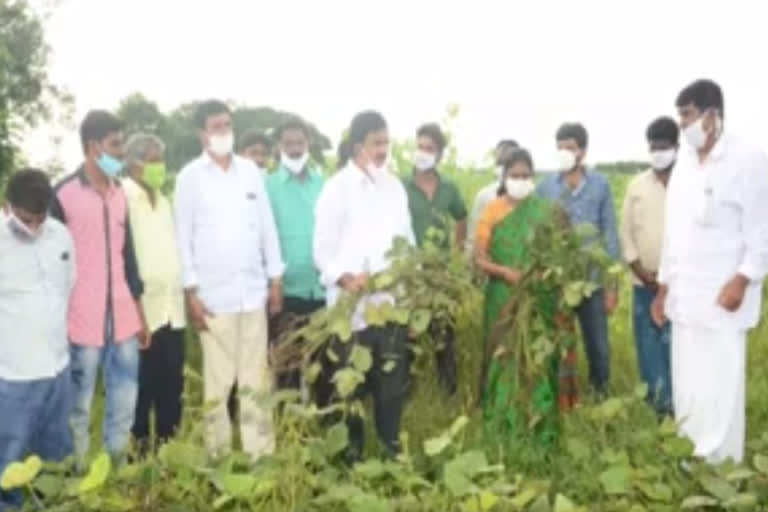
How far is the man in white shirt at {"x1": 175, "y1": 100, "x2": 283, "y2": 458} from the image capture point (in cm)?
514

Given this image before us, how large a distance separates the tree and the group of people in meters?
14.3

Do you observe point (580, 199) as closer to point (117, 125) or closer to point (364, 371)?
point (364, 371)

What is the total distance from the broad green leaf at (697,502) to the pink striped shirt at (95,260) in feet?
7.37

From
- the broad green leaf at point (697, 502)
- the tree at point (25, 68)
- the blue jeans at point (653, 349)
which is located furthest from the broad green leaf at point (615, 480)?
the tree at point (25, 68)

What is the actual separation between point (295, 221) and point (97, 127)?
3.71 feet

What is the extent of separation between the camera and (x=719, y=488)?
417cm

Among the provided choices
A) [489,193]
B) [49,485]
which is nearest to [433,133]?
[489,193]

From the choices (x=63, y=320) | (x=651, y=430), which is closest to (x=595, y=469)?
(x=651, y=430)

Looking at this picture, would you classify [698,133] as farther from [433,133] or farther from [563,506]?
[433,133]

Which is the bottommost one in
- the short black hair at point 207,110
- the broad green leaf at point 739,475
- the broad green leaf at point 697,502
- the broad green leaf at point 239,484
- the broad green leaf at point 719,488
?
the broad green leaf at point 697,502

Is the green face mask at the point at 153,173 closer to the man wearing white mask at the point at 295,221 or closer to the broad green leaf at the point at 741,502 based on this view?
the man wearing white mask at the point at 295,221

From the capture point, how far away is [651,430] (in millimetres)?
4641

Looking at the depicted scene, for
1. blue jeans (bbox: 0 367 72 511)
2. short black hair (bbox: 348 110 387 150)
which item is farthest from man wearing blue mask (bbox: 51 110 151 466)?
short black hair (bbox: 348 110 387 150)

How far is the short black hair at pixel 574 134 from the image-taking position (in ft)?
19.7
